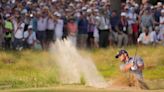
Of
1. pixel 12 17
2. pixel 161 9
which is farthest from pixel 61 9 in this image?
pixel 161 9

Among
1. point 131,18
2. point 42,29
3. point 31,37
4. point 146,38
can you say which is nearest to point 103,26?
point 131,18

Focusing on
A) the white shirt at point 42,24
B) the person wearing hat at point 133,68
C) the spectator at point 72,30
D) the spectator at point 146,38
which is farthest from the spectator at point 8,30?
the person wearing hat at point 133,68

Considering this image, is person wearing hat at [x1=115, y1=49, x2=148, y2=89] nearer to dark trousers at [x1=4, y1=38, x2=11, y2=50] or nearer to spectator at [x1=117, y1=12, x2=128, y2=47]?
dark trousers at [x1=4, y1=38, x2=11, y2=50]

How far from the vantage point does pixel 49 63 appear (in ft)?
62.2

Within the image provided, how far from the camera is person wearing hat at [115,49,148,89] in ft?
42.1

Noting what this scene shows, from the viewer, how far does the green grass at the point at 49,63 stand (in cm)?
1713

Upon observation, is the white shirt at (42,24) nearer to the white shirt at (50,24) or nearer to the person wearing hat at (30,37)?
the white shirt at (50,24)

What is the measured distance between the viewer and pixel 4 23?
20047mm

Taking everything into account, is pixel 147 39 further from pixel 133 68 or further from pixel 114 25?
pixel 133 68

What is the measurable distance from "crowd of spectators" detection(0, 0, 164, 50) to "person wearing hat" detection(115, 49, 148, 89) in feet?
24.5

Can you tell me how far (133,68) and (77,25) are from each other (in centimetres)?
799

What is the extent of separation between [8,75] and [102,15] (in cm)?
527

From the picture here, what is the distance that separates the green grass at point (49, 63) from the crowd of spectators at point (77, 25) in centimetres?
61

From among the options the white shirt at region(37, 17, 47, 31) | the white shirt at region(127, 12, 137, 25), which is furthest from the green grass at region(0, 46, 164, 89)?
the white shirt at region(127, 12, 137, 25)
